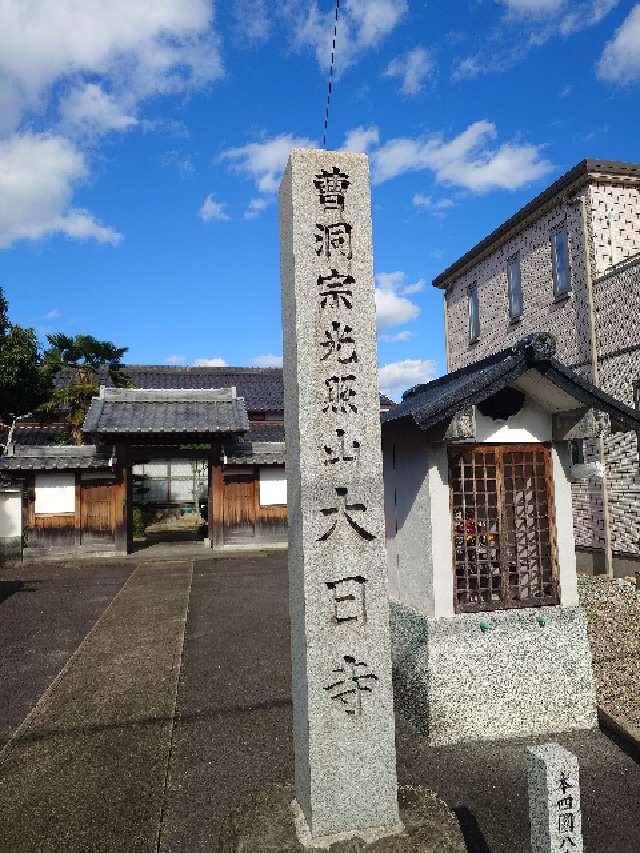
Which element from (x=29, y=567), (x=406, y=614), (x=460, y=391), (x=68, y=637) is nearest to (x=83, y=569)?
(x=29, y=567)

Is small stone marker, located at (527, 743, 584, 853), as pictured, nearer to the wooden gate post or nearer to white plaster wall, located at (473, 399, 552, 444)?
white plaster wall, located at (473, 399, 552, 444)

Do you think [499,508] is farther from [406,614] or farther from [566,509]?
[406,614]

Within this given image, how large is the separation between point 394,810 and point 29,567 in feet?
57.1

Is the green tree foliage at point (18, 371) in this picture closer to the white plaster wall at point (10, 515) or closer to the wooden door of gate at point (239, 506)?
the white plaster wall at point (10, 515)

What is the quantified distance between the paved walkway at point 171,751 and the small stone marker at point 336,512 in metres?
1.15

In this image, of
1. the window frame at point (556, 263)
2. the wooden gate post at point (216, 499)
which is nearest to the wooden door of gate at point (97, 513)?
the wooden gate post at point (216, 499)

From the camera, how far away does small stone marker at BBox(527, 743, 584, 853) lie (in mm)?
3338

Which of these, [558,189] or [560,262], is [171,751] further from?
[558,189]

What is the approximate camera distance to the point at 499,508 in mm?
6410

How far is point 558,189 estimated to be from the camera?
13586mm

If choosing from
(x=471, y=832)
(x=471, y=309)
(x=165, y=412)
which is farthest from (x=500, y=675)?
(x=165, y=412)

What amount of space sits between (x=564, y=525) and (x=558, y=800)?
365 centimetres

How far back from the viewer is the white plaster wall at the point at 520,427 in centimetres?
645

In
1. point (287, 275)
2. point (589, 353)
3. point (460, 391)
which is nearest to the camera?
point (287, 275)
